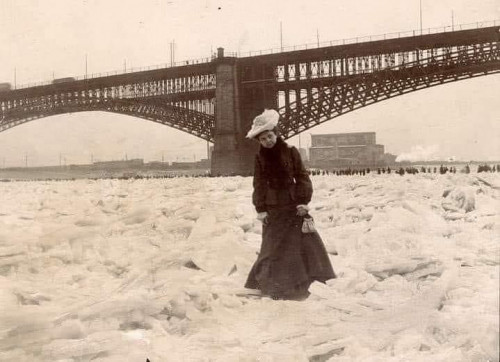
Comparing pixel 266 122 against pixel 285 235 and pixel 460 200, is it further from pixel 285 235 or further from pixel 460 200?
pixel 460 200

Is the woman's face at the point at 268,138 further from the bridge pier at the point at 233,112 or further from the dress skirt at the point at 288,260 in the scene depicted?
the bridge pier at the point at 233,112

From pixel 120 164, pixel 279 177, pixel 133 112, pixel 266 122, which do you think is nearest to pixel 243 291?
pixel 279 177

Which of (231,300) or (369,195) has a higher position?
(369,195)

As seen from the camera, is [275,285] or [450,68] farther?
[450,68]

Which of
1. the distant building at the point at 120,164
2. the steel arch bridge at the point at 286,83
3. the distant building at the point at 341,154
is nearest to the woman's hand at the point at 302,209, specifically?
the distant building at the point at 341,154

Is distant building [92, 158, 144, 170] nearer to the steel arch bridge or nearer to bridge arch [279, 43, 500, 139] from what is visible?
the steel arch bridge

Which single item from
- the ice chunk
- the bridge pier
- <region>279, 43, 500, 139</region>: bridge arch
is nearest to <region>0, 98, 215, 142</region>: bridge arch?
the bridge pier

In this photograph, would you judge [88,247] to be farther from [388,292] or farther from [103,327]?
[388,292]

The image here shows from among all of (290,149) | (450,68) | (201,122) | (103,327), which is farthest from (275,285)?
(201,122)
